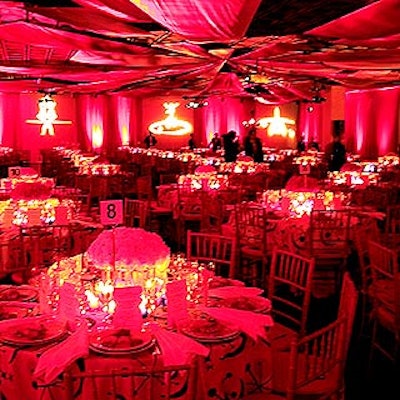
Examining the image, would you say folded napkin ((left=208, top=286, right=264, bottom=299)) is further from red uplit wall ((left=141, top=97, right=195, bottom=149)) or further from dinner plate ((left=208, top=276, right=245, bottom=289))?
red uplit wall ((left=141, top=97, right=195, bottom=149))

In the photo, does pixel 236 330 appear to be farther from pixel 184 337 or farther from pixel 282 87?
pixel 282 87

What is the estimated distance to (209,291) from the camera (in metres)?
3.63

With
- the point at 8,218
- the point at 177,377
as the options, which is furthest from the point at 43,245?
the point at 177,377

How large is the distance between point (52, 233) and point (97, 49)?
107 inches

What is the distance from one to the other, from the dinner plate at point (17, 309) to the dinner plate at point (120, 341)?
572 millimetres

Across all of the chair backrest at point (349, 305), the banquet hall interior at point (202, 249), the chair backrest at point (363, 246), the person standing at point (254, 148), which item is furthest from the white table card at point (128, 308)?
the person standing at point (254, 148)

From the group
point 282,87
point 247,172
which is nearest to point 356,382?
point 247,172

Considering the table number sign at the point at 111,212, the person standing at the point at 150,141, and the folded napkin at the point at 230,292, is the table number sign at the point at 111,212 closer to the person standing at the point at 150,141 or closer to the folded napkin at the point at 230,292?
the folded napkin at the point at 230,292

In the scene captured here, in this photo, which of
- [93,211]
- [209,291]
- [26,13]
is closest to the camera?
[209,291]

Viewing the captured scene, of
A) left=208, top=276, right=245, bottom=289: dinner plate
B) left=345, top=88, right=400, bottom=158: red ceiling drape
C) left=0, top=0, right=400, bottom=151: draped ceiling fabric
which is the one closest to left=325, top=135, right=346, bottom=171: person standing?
left=0, top=0, right=400, bottom=151: draped ceiling fabric

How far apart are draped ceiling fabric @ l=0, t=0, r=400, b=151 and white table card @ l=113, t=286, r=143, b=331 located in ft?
6.37

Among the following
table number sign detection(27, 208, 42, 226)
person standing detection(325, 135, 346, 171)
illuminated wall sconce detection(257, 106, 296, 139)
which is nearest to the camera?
table number sign detection(27, 208, 42, 226)

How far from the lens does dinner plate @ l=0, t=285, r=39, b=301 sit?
3574mm

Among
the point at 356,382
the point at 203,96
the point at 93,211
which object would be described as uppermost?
the point at 203,96
